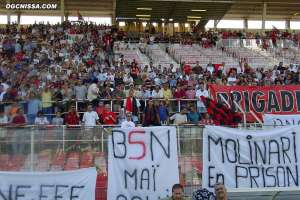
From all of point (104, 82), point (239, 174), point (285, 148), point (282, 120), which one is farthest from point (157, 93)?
point (239, 174)

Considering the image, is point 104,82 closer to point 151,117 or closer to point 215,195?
point 151,117

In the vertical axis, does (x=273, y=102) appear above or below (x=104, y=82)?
below

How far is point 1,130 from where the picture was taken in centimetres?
877

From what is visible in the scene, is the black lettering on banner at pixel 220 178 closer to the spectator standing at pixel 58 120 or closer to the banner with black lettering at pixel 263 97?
the spectator standing at pixel 58 120

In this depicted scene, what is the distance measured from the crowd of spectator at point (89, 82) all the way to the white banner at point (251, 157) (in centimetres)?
356

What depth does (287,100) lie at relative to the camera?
16.3 meters

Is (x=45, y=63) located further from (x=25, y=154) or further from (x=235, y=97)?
(x=25, y=154)

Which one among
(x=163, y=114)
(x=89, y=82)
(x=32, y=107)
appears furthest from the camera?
(x=89, y=82)

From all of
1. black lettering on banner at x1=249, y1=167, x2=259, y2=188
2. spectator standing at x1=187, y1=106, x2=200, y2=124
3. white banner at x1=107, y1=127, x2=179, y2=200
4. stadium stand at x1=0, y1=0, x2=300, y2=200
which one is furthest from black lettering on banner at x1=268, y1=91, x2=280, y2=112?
white banner at x1=107, y1=127, x2=179, y2=200

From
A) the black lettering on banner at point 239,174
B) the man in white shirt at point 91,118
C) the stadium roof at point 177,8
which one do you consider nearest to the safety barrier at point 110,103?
the man in white shirt at point 91,118

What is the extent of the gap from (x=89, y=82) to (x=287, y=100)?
6805mm

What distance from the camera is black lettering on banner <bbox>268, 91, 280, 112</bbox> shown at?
52.7 feet

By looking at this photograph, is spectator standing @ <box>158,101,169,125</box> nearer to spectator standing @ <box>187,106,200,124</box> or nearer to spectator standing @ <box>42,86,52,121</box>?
spectator standing @ <box>187,106,200,124</box>

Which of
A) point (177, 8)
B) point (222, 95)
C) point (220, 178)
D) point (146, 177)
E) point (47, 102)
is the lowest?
point (220, 178)
